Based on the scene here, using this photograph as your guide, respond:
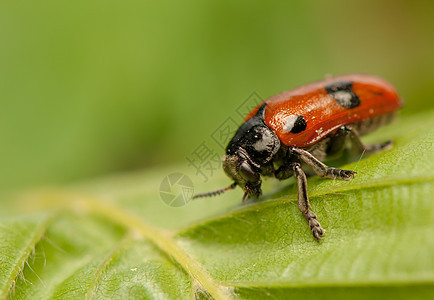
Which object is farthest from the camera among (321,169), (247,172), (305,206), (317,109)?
(317,109)

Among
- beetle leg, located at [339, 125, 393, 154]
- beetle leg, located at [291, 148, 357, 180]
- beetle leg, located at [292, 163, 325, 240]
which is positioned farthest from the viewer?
beetle leg, located at [339, 125, 393, 154]

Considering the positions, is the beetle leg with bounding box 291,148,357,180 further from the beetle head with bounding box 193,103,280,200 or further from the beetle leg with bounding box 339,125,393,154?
the beetle leg with bounding box 339,125,393,154

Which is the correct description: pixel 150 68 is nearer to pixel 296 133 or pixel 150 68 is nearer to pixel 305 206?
pixel 296 133

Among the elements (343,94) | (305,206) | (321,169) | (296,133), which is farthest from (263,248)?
(343,94)

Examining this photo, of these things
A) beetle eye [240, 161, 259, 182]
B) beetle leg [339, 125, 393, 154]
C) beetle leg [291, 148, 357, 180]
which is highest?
beetle eye [240, 161, 259, 182]

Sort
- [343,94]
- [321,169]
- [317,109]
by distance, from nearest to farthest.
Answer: [321,169], [317,109], [343,94]

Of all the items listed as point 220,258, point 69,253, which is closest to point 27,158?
point 69,253

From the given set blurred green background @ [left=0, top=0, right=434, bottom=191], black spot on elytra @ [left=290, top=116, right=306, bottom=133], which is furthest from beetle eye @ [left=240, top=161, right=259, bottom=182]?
blurred green background @ [left=0, top=0, right=434, bottom=191]
